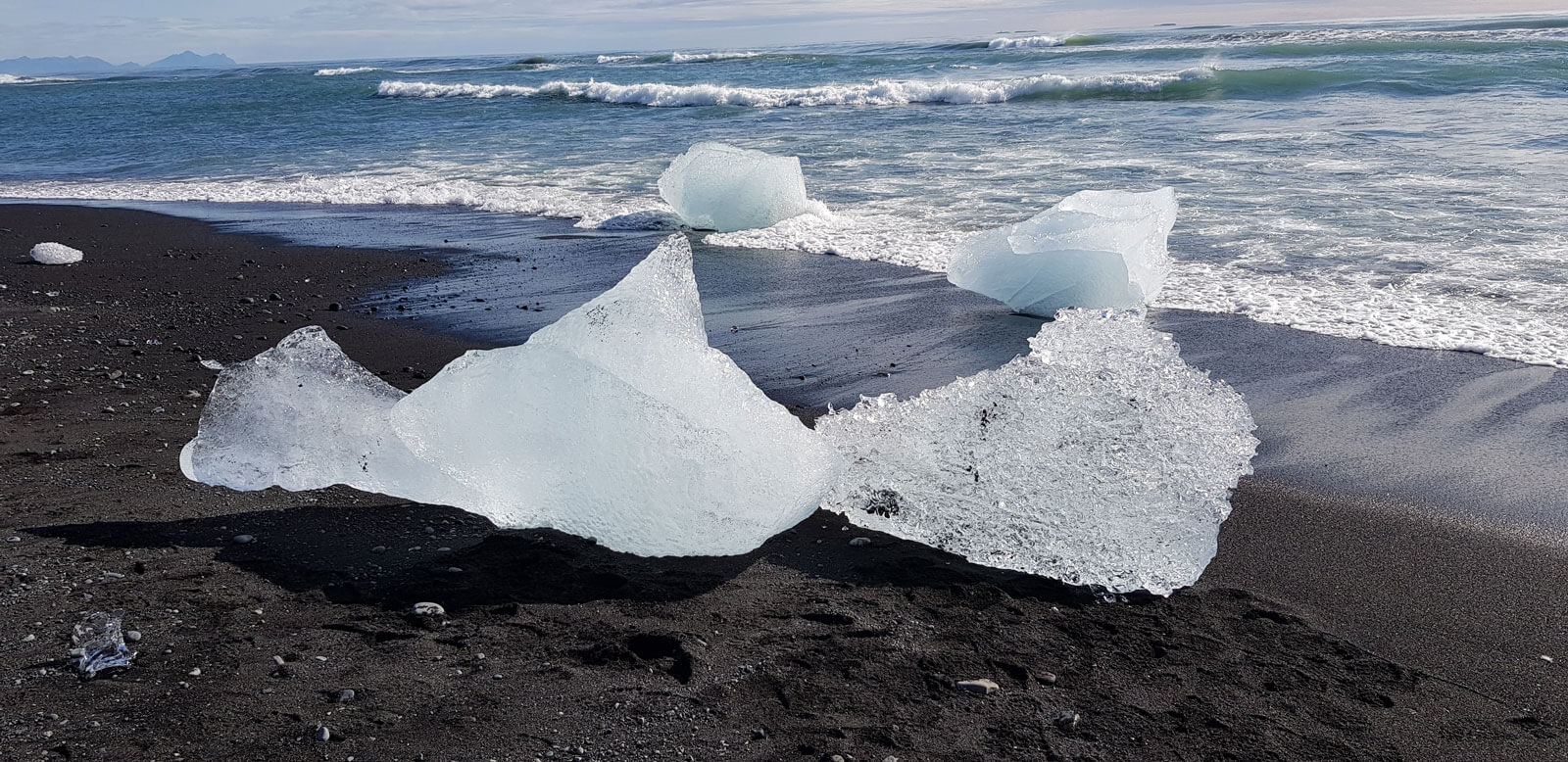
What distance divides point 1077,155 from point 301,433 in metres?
10.6

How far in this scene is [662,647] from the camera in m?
2.70

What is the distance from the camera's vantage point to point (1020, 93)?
22.3 m

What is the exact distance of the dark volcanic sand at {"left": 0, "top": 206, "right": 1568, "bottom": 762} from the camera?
2316 mm

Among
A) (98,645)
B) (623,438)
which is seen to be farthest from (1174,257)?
(98,645)

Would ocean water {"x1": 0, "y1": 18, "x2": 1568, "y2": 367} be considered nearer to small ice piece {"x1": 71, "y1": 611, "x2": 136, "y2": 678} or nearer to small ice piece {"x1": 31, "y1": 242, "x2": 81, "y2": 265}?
small ice piece {"x1": 31, "y1": 242, "x2": 81, "y2": 265}

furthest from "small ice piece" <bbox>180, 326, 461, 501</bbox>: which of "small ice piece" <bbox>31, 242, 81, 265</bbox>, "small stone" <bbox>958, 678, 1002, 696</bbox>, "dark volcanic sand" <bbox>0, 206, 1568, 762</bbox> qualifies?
"small ice piece" <bbox>31, 242, 81, 265</bbox>

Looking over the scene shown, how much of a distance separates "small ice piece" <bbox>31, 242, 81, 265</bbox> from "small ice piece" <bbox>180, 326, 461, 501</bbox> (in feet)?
19.4

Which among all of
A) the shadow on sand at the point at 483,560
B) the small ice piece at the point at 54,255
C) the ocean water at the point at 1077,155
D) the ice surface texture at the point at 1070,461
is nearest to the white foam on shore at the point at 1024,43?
the ocean water at the point at 1077,155

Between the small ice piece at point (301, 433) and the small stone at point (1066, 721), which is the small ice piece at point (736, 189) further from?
the small stone at point (1066, 721)

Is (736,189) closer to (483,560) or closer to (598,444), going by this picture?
(598,444)

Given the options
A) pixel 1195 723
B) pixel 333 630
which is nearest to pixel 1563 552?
pixel 1195 723

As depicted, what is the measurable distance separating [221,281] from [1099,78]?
1930cm

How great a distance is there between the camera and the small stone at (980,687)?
2506 mm

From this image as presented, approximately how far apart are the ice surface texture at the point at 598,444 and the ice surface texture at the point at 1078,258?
3.14m
